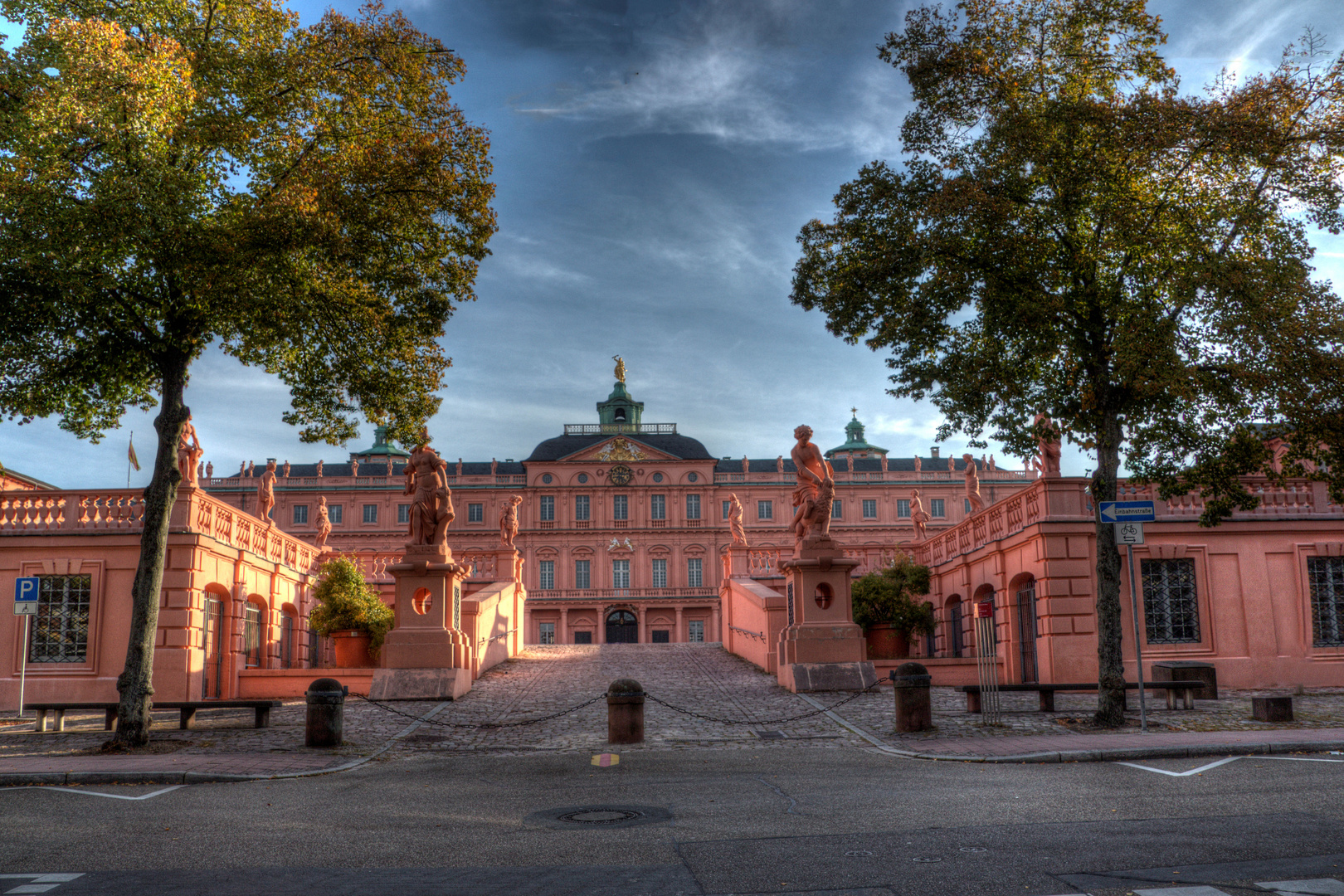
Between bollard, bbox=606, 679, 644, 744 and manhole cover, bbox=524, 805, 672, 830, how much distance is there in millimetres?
4410

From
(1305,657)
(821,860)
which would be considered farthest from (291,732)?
(1305,657)

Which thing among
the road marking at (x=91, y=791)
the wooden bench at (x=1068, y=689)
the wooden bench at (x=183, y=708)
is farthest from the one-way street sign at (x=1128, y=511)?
the wooden bench at (x=183, y=708)

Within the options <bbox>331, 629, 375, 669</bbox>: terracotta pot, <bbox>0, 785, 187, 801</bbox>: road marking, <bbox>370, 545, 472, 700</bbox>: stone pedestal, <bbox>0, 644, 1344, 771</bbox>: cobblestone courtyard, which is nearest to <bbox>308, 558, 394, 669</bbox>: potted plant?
<bbox>331, 629, 375, 669</bbox>: terracotta pot

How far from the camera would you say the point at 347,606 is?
20.1 meters

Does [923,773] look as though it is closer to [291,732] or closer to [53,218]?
[291,732]

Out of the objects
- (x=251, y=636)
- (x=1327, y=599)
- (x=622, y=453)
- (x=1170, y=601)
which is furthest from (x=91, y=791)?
(x=622, y=453)

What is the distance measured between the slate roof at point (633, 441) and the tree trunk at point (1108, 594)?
195 ft

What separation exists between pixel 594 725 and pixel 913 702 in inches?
167

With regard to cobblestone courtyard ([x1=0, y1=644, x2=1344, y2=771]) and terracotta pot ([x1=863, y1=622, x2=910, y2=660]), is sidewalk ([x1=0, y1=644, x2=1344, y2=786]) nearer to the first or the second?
cobblestone courtyard ([x1=0, y1=644, x2=1344, y2=771])

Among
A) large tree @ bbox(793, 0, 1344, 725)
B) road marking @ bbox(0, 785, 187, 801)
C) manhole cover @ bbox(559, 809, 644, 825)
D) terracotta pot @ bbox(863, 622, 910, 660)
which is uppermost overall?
large tree @ bbox(793, 0, 1344, 725)

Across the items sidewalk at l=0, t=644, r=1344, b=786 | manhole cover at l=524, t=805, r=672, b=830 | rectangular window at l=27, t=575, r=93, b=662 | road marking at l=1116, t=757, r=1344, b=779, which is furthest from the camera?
rectangular window at l=27, t=575, r=93, b=662

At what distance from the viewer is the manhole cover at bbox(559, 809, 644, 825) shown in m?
7.27

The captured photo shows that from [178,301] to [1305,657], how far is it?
745 inches

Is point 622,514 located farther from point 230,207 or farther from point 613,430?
point 230,207
